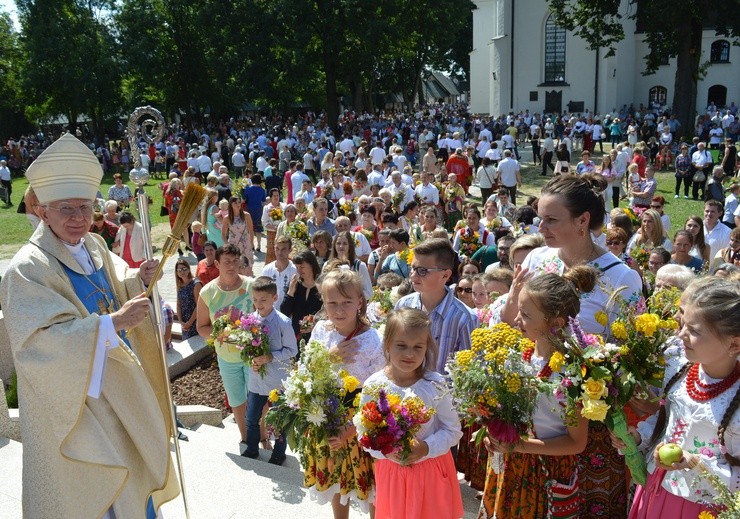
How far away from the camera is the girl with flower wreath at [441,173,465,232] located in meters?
15.7

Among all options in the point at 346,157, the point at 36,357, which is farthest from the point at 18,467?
the point at 346,157

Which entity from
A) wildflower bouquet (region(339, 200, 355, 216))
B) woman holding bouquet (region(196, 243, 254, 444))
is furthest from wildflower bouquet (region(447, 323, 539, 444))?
wildflower bouquet (region(339, 200, 355, 216))

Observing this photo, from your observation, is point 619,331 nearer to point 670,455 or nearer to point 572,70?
point 670,455

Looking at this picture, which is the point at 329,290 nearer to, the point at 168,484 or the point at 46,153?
the point at 168,484

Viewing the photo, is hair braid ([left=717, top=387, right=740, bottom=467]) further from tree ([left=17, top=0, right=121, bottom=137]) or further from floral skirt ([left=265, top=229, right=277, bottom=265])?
tree ([left=17, top=0, right=121, bottom=137])

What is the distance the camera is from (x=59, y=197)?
3971mm

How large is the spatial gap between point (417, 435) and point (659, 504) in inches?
51.5

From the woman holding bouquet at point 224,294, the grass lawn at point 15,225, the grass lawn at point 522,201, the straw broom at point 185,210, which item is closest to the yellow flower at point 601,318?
the straw broom at point 185,210

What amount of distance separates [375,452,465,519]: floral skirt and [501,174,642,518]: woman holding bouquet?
784 mm

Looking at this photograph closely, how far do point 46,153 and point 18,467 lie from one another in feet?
9.60

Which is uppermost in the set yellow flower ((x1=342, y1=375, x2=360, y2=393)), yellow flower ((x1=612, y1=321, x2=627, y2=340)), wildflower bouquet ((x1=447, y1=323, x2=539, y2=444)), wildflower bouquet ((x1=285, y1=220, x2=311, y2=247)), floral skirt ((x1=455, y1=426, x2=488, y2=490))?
yellow flower ((x1=612, y1=321, x2=627, y2=340))

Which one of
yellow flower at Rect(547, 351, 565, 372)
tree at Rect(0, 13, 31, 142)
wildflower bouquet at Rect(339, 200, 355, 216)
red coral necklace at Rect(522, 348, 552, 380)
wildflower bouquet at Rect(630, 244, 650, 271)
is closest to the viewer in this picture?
yellow flower at Rect(547, 351, 565, 372)

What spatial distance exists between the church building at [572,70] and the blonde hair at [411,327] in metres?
47.2

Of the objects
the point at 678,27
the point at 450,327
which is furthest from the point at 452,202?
the point at 678,27
